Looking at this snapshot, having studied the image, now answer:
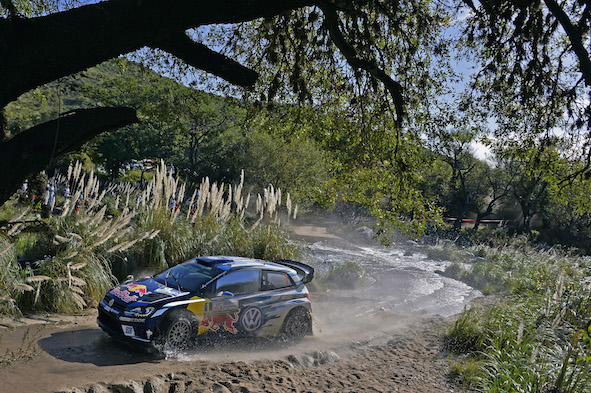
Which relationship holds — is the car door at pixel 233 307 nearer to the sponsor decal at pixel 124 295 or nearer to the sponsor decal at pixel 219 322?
the sponsor decal at pixel 219 322

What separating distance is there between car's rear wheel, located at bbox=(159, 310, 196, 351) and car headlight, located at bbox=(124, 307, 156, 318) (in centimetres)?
30

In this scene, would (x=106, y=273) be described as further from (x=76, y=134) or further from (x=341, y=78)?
(x=76, y=134)

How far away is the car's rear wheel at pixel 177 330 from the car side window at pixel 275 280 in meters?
1.57

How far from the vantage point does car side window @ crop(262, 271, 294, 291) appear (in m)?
8.73

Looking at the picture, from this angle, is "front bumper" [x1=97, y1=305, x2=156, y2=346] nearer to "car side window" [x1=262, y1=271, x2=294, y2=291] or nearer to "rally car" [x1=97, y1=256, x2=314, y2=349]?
"rally car" [x1=97, y1=256, x2=314, y2=349]

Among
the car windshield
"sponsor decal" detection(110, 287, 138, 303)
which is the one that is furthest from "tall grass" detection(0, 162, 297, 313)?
the car windshield

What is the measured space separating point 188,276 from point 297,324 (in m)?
2.28

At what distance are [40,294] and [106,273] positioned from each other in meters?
1.44

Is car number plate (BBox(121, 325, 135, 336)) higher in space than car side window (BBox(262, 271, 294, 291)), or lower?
lower

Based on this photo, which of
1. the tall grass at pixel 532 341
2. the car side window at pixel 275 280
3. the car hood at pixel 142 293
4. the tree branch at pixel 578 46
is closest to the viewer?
the tree branch at pixel 578 46

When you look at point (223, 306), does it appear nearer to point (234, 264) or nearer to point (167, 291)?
point (234, 264)

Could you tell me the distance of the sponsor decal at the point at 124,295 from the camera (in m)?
7.50

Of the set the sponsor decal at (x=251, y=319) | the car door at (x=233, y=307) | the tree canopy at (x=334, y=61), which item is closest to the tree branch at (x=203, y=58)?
the tree canopy at (x=334, y=61)

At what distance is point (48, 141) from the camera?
3109mm
